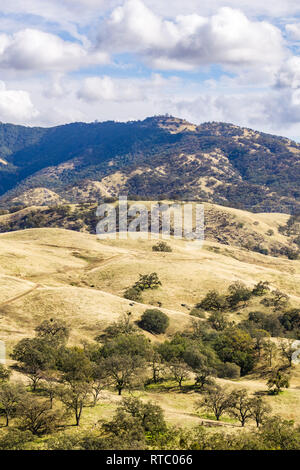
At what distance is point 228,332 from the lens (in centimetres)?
7169

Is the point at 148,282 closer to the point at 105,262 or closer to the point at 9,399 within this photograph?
the point at 105,262

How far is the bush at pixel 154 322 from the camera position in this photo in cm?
7306

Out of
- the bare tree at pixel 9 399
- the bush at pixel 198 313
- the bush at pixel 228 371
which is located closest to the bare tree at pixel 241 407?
the bush at pixel 228 371

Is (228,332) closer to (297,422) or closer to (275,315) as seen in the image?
(275,315)

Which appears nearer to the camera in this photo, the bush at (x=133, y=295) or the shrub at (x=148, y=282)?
the bush at (x=133, y=295)

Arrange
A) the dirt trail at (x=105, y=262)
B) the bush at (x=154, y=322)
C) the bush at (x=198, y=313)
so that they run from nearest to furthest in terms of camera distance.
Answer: the bush at (x=154, y=322), the bush at (x=198, y=313), the dirt trail at (x=105, y=262)

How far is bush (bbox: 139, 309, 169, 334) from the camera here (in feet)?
240

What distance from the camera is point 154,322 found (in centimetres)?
7312

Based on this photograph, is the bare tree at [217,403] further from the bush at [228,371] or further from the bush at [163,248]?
the bush at [163,248]

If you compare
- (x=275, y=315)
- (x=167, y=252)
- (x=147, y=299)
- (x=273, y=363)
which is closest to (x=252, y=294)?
(x=275, y=315)

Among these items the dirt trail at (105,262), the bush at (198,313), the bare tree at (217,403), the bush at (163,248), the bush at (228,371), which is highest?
the bush at (163,248)

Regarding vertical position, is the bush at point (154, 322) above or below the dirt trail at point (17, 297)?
below

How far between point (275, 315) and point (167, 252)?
52.4 meters

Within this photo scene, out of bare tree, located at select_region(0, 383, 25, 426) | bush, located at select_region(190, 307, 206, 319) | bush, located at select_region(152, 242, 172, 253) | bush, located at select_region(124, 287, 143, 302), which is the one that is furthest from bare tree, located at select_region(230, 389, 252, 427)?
bush, located at select_region(152, 242, 172, 253)
